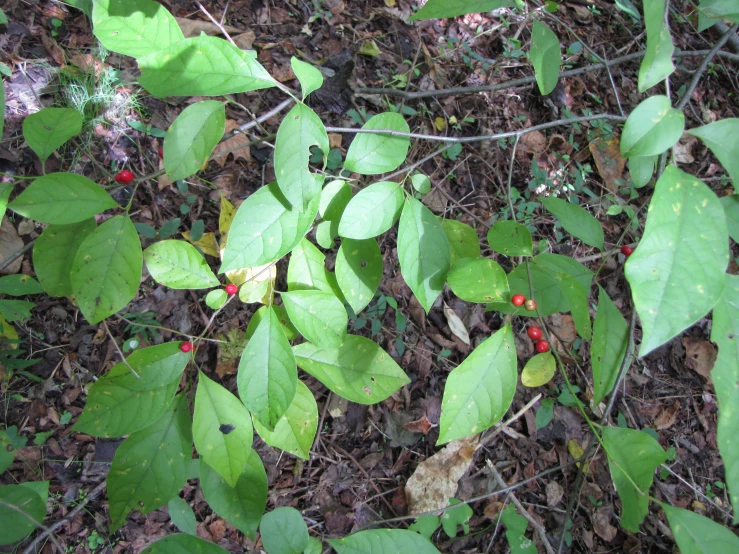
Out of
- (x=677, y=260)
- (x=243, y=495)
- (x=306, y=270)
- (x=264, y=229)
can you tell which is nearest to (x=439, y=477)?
(x=243, y=495)

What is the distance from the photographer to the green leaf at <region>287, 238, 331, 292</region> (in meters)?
1.54

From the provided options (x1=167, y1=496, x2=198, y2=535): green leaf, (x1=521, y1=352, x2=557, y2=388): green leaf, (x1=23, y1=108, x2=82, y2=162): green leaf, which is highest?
(x1=23, y1=108, x2=82, y2=162): green leaf

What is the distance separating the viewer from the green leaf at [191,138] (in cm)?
123

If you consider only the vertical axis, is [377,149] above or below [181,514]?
above

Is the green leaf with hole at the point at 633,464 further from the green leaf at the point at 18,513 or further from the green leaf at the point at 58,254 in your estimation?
the green leaf at the point at 58,254

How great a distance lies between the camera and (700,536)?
46.0 inches

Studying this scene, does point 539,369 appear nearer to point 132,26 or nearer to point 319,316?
point 319,316

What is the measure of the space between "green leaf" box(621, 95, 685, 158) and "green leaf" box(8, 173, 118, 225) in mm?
1324

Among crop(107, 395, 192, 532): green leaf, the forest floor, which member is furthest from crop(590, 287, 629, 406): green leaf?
crop(107, 395, 192, 532): green leaf

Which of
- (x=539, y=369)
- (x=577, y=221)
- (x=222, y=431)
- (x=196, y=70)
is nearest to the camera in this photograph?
(x=196, y=70)

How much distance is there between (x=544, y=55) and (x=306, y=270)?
1.06 m

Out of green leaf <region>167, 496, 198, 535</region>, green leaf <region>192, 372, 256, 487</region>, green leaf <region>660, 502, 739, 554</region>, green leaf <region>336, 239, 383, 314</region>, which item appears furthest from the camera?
green leaf <region>167, 496, 198, 535</region>

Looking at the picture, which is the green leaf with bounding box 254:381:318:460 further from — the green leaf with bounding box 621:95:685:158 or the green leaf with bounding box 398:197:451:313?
the green leaf with bounding box 621:95:685:158

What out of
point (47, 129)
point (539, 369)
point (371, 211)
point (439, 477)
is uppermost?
point (47, 129)
